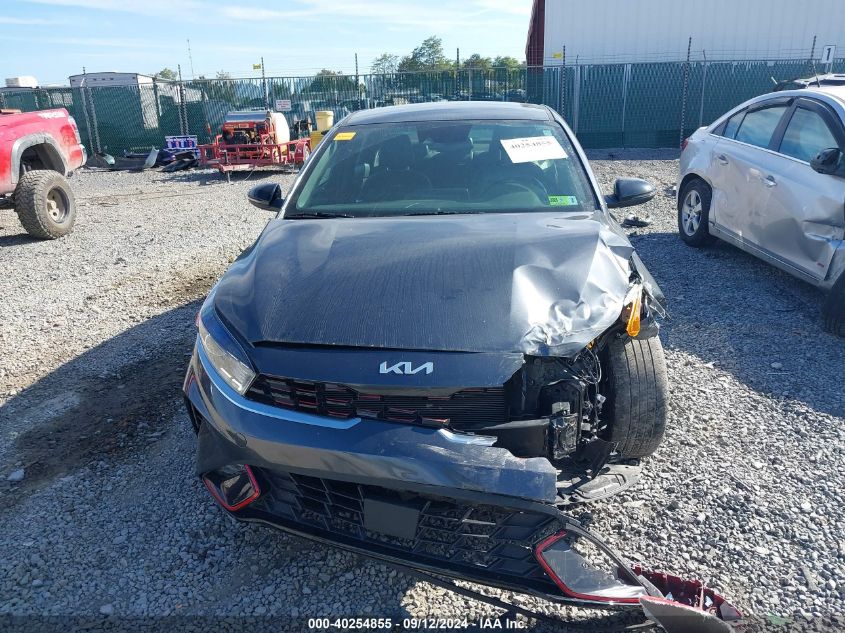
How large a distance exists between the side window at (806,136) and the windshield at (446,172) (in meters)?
2.70

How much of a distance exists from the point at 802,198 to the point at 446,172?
320 centimetres

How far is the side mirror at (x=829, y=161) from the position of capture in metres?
4.71

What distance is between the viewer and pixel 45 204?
799cm

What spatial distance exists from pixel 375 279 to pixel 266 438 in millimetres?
810

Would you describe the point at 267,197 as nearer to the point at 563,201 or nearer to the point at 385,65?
the point at 563,201

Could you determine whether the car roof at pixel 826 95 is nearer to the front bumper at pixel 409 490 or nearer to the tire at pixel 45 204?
the front bumper at pixel 409 490

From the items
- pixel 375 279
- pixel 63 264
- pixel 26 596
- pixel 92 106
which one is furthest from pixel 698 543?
pixel 92 106

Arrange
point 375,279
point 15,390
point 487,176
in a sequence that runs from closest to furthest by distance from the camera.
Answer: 1. point 375,279
2. point 487,176
3. point 15,390

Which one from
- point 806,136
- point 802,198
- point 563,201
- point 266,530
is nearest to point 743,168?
point 806,136

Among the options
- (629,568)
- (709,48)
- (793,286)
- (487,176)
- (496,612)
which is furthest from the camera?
(709,48)

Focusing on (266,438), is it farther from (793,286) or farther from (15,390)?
(793,286)

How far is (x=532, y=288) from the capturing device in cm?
248

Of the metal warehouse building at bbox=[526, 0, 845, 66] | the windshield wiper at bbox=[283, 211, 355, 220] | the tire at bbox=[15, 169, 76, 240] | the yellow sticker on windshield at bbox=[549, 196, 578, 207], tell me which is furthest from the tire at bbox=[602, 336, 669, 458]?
the metal warehouse building at bbox=[526, 0, 845, 66]

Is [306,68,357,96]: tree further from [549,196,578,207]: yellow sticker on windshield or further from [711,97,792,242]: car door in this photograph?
[549,196,578,207]: yellow sticker on windshield
